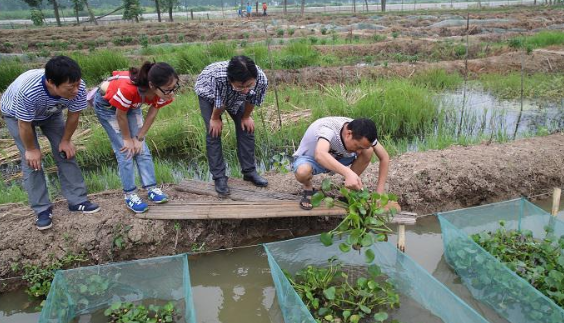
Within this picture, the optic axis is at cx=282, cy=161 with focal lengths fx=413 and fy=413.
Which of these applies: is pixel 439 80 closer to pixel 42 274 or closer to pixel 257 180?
pixel 257 180

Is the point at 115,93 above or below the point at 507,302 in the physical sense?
above

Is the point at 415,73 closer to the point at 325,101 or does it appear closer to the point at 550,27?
the point at 325,101

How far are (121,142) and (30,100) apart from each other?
2.29 ft

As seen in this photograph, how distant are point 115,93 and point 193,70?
578 centimetres

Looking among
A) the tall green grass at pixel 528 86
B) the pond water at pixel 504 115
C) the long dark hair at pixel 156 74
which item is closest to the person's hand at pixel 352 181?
the long dark hair at pixel 156 74

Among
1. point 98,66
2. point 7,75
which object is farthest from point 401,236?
point 7,75

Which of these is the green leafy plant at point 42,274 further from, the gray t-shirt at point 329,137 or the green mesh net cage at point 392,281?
the gray t-shirt at point 329,137

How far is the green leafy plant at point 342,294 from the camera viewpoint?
2652 millimetres

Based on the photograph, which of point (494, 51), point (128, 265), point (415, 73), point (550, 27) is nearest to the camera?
point (128, 265)

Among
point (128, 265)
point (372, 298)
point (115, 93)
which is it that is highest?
point (115, 93)

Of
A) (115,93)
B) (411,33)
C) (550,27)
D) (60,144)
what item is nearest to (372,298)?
(115,93)

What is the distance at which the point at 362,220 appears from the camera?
262cm

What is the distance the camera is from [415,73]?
27.5ft

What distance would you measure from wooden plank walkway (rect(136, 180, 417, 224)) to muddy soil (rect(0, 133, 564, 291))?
98mm
